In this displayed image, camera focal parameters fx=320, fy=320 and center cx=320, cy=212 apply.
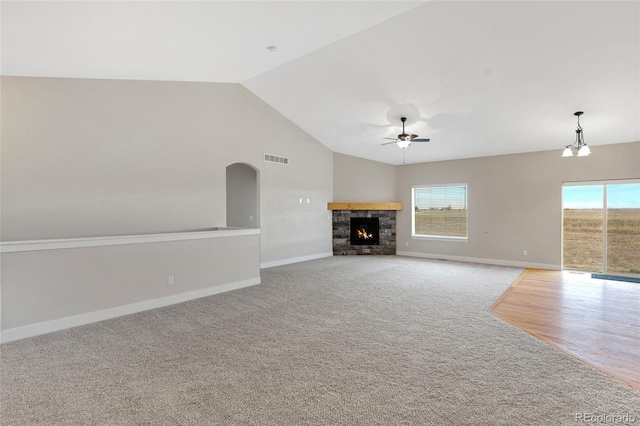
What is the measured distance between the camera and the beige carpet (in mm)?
2051

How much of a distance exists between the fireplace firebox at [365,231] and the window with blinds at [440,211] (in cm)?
106

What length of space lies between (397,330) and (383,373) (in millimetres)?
981

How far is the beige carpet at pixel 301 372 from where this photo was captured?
205 cm

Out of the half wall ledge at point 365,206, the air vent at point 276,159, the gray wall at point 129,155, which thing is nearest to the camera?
the gray wall at point 129,155

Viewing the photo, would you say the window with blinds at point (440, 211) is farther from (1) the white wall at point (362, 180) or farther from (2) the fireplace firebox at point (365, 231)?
(2) the fireplace firebox at point (365, 231)

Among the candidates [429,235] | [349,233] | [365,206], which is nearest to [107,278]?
[349,233]

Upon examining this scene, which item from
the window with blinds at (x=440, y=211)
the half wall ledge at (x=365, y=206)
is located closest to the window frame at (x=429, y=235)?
the window with blinds at (x=440, y=211)

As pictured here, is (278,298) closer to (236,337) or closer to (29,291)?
(236,337)

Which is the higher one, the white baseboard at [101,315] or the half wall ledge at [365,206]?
the half wall ledge at [365,206]

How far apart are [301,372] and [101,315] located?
9.06ft

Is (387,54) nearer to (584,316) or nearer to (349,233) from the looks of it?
(584,316)

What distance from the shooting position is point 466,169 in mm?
8242

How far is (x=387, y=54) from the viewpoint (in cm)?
455

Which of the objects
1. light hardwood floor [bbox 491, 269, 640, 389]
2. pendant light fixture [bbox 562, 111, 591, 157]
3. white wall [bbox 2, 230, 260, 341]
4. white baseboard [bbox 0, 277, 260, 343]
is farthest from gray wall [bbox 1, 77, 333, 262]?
pendant light fixture [bbox 562, 111, 591, 157]
